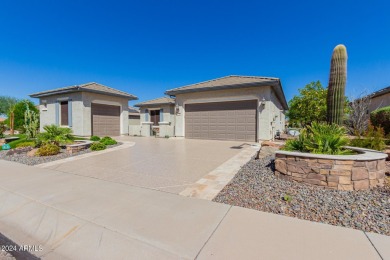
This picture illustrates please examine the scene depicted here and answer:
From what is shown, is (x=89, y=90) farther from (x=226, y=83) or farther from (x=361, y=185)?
(x=361, y=185)

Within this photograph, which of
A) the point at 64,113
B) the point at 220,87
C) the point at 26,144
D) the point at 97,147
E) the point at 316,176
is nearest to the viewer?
the point at 316,176

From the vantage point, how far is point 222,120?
12688 millimetres

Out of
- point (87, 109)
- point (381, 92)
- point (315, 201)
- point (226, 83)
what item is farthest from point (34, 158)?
point (381, 92)

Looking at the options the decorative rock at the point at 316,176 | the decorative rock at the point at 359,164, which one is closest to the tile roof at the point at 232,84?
the decorative rock at the point at 359,164

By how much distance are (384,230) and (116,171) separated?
18.9 feet

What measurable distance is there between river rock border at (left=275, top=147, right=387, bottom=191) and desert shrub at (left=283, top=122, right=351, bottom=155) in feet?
2.26

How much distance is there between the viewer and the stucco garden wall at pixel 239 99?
1138 centimetres

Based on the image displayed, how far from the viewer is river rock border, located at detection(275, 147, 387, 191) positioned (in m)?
3.67

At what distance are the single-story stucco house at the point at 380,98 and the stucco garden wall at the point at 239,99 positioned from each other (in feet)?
27.5

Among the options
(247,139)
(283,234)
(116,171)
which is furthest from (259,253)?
(247,139)

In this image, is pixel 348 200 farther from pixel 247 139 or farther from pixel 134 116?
pixel 134 116

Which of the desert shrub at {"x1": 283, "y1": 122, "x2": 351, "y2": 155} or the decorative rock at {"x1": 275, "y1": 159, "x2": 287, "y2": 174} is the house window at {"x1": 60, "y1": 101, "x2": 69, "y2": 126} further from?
the desert shrub at {"x1": 283, "y1": 122, "x2": 351, "y2": 155}

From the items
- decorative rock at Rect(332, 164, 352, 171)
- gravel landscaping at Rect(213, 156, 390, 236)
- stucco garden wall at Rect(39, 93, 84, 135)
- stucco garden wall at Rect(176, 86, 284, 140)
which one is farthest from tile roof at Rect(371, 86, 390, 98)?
stucco garden wall at Rect(39, 93, 84, 135)

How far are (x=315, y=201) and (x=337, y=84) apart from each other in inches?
178
